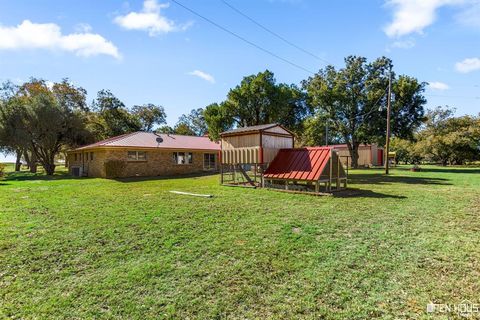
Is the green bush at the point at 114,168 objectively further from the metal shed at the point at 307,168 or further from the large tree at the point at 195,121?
the large tree at the point at 195,121

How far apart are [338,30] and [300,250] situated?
11.5 metres

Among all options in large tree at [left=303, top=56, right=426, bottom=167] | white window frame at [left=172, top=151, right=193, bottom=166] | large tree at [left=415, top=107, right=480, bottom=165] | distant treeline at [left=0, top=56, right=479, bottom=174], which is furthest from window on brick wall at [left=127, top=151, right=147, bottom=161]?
large tree at [left=415, top=107, right=480, bottom=165]

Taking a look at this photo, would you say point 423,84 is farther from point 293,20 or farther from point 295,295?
point 295,295

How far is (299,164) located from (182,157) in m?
14.4

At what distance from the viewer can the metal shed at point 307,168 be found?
11172 mm

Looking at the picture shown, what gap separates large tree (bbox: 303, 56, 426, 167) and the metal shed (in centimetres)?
1166

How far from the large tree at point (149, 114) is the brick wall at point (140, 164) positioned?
17.9 metres

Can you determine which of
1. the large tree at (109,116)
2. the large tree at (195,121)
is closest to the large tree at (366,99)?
the large tree at (109,116)

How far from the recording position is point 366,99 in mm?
22922

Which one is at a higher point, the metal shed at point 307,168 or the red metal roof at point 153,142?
the red metal roof at point 153,142

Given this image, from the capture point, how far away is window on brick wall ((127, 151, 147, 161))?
20.7 meters

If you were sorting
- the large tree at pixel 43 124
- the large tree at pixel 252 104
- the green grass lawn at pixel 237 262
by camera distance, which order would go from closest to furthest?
the green grass lawn at pixel 237 262
the large tree at pixel 252 104
the large tree at pixel 43 124

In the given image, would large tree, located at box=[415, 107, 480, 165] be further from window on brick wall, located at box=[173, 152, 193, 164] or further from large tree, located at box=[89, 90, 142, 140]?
large tree, located at box=[89, 90, 142, 140]

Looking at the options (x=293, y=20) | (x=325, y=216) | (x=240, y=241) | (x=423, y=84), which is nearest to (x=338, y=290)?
(x=240, y=241)
